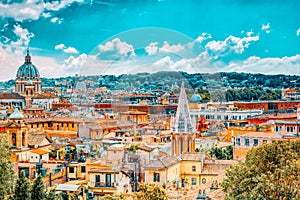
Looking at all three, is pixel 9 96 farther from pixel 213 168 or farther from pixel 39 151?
pixel 213 168

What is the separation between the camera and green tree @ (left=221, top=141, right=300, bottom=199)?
402cm

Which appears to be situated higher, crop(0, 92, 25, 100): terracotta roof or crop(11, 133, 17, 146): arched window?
crop(0, 92, 25, 100): terracotta roof

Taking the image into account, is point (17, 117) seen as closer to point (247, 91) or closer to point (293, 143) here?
point (293, 143)

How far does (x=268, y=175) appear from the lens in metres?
4.25

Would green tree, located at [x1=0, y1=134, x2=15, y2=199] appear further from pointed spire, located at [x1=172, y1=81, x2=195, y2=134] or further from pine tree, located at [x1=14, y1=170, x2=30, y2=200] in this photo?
pointed spire, located at [x1=172, y1=81, x2=195, y2=134]

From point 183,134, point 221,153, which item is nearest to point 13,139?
point 183,134

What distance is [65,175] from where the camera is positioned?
8.09 meters

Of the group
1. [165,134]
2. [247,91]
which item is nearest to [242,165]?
[165,134]

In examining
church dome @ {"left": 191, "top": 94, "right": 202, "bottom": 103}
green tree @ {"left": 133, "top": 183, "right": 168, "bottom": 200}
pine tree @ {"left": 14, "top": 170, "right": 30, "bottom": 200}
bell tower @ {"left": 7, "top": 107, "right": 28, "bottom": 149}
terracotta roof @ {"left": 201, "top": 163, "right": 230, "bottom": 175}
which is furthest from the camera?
church dome @ {"left": 191, "top": 94, "right": 202, "bottom": 103}

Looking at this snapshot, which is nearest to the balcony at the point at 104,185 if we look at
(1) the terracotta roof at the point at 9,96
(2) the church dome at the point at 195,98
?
(2) the church dome at the point at 195,98

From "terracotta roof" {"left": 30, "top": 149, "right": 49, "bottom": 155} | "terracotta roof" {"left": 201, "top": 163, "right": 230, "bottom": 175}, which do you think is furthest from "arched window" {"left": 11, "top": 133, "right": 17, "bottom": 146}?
"terracotta roof" {"left": 201, "top": 163, "right": 230, "bottom": 175}

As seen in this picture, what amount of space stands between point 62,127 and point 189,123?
7299 mm

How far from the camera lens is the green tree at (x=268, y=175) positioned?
13.2 ft

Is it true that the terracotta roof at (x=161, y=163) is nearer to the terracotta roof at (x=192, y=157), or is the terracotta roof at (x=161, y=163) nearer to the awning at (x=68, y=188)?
the terracotta roof at (x=192, y=157)
